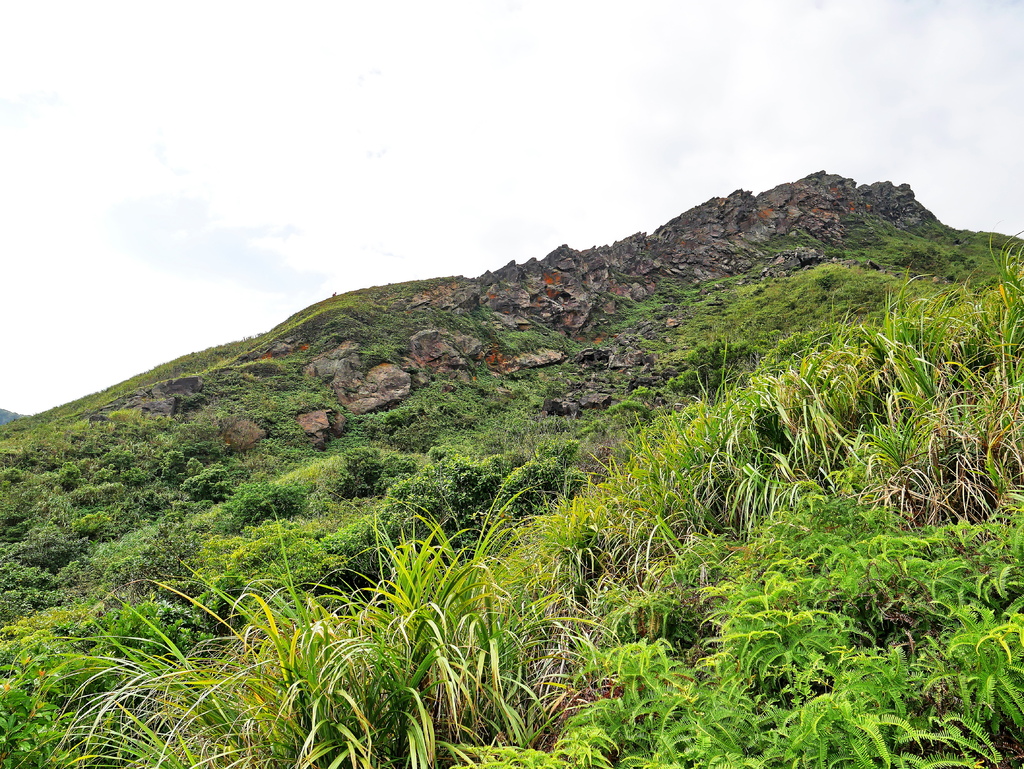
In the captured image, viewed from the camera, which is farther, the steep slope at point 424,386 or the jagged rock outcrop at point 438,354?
the jagged rock outcrop at point 438,354

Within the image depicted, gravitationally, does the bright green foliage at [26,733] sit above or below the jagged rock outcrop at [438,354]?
below

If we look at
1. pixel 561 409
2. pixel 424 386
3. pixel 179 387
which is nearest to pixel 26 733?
pixel 561 409

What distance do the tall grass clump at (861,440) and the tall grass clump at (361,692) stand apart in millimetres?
1153

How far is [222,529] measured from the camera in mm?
9758

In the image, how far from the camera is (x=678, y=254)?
5462 cm

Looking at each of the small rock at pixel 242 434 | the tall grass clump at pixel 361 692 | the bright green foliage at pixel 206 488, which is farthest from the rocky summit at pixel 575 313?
the tall grass clump at pixel 361 692

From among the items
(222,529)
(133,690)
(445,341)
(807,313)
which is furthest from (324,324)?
(133,690)

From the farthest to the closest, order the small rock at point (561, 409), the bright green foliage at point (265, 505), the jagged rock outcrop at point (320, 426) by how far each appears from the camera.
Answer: the small rock at point (561, 409) → the jagged rock outcrop at point (320, 426) → the bright green foliage at point (265, 505)

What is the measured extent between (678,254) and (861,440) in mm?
56619

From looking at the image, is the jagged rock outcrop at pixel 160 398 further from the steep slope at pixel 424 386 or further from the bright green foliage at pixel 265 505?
the bright green foliage at pixel 265 505

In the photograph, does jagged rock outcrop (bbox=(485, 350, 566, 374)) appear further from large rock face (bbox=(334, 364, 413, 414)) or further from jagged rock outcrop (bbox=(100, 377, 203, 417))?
jagged rock outcrop (bbox=(100, 377, 203, 417))

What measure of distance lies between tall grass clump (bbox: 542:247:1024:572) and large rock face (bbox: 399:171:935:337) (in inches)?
1417

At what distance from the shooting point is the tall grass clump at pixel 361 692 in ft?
5.79

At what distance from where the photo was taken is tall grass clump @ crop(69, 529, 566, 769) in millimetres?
1764
